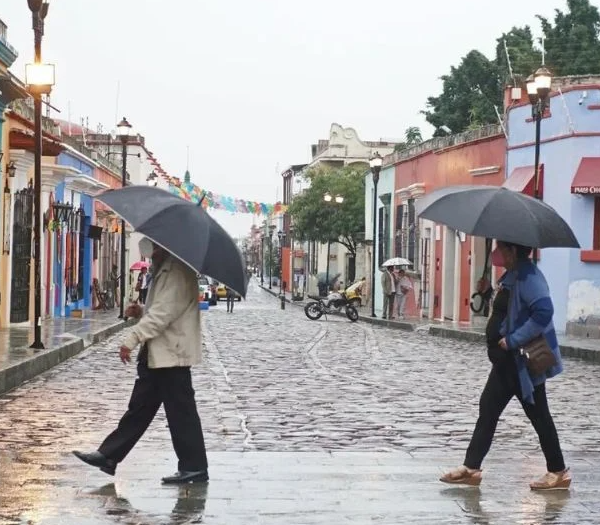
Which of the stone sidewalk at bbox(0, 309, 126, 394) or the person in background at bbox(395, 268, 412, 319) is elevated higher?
the person in background at bbox(395, 268, 412, 319)

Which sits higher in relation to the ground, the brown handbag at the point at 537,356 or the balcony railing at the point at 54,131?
the balcony railing at the point at 54,131

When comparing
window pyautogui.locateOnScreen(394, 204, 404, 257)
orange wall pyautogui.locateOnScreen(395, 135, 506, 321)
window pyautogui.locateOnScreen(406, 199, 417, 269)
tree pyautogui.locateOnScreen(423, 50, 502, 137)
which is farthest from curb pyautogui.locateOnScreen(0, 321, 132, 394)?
tree pyautogui.locateOnScreen(423, 50, 502, 137)

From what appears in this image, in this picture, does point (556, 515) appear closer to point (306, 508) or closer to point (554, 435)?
point (554, 435)

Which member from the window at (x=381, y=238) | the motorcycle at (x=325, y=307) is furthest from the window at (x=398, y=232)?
the motorcycle at (x=325, y=307)

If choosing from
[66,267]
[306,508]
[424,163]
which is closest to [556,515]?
[306,508]

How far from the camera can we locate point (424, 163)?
43.7 metres

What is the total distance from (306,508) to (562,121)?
24.0m

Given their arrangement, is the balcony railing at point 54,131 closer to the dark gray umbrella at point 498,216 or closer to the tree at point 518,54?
the tree at point 518,54

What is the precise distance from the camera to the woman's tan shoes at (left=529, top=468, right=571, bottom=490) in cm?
822

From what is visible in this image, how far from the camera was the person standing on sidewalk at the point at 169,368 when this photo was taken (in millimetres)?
8039

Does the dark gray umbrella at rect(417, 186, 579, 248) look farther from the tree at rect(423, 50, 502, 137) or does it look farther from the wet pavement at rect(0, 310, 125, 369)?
the tree at rect(423, 50, 502, 137)

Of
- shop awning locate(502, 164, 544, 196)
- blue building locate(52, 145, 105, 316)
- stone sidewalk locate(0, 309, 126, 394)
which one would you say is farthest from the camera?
blue building locate(52, 145, 105, 316)

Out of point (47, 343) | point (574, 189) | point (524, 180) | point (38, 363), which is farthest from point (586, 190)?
point (38, 363)

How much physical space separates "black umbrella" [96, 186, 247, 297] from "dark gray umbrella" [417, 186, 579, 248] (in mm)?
1347
